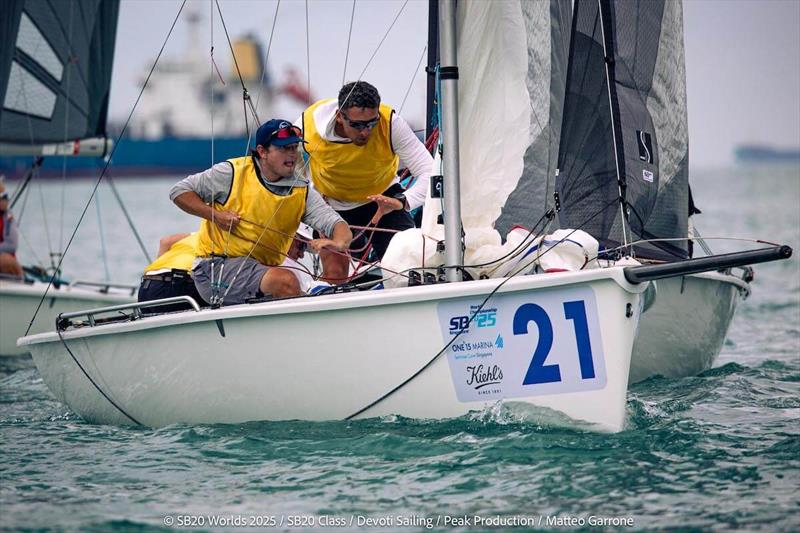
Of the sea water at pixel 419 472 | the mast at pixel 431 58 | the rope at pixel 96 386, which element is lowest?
the sea water at pixel 419 472

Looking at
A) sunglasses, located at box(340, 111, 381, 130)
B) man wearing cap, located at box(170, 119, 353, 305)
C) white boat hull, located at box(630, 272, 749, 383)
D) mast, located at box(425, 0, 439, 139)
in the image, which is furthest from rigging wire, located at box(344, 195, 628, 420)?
mast, located at box(425, 0, 439, 139)

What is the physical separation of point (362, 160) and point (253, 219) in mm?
933

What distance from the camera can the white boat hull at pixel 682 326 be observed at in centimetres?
693

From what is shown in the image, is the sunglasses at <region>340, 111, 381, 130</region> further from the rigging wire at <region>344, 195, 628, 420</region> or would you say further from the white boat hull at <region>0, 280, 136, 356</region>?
the white boat hull at <region>0, 280, 136, 356</region>

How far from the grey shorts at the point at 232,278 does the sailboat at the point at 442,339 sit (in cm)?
33

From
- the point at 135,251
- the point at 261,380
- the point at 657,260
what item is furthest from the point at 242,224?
the point at 135,251

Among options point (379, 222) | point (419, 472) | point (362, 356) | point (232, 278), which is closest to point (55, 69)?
point (379, 222)

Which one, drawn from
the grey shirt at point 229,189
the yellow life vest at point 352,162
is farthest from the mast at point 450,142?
the yellow life vest at point 352,162

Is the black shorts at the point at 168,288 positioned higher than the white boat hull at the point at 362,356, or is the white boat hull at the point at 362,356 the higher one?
the black shorts at the point at 168,288

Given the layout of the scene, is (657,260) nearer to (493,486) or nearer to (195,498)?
(493,486)

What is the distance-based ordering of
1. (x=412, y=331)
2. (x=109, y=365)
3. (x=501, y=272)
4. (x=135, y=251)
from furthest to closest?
(x=135, y=251), (x=109, y=365), (x=501, y=272), (x=412, y=331)

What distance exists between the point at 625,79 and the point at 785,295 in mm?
6748

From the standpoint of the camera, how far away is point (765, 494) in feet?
14.0

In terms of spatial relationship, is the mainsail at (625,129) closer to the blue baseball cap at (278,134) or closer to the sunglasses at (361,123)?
the sunglasses at (361,123)
